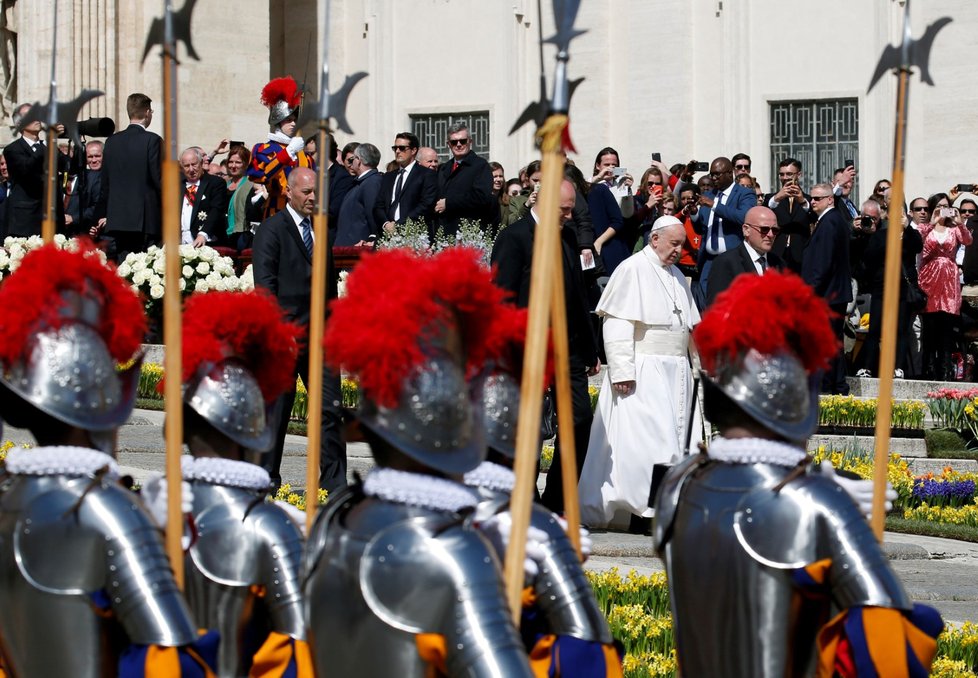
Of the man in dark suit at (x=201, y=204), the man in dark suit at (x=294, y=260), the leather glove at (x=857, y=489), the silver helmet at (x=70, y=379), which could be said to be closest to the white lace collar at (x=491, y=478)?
the leather glove at (x=857, y=489)

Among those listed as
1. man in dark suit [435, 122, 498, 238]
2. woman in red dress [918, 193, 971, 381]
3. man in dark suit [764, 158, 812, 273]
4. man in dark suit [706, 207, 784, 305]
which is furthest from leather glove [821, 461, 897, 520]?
woman in red dress [918, 193, 971, 381]

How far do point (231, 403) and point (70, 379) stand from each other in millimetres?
804

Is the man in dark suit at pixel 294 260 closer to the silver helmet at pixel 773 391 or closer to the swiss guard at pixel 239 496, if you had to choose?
the swiss guard at pixel 239 496

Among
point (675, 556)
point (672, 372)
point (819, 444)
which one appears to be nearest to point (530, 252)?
point (672, 372)

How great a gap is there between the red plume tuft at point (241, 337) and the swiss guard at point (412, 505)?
106 cm

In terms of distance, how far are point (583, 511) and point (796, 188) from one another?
5.61 m

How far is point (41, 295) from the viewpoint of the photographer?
4410 millimetres

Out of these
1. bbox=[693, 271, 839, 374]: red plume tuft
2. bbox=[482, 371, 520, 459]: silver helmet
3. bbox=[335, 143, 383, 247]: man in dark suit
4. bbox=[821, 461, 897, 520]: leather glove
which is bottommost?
bbox=[821, 461, 897, 520]: leather glove

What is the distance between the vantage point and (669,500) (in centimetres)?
504

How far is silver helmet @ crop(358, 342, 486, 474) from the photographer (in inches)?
155

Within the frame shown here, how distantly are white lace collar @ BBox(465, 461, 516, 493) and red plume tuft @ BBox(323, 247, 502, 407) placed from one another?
2.43ft

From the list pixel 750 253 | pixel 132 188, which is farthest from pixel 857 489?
pixel 132 188

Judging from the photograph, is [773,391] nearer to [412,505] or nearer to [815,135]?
[412,505]

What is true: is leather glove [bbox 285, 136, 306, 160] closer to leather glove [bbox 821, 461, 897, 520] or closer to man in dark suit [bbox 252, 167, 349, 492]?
Answer: man in dark suit [bbox 252, 167, 349, 492]
